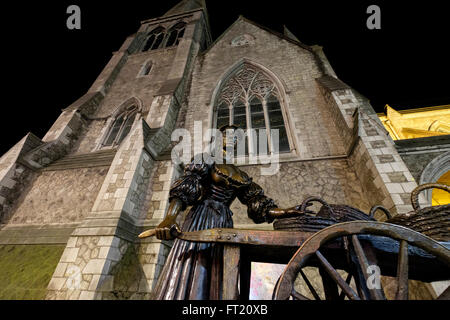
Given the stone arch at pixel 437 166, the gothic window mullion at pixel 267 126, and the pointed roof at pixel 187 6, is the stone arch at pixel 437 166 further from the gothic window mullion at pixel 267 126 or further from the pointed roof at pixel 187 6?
the pointed roof at pixel 187 6

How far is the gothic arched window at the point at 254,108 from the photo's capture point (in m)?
6.12

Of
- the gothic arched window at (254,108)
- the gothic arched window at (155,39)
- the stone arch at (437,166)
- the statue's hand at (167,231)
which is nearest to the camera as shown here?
the statue's hand at (167,231)

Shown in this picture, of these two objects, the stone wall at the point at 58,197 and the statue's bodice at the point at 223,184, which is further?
the stone wall at the point at 58,197

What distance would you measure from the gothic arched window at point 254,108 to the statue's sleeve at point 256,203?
4023 mm

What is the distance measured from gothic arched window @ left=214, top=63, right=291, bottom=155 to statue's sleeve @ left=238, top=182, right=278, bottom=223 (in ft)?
13.2

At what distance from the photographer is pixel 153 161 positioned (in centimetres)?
512

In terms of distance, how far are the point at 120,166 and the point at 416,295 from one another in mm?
6420

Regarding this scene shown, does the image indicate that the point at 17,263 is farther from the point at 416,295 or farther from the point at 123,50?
the point at 123,50

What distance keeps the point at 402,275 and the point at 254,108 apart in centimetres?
687

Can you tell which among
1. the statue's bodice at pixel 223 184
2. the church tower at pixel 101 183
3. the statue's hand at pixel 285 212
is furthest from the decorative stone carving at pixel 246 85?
the statue's hand at pixel 285 212

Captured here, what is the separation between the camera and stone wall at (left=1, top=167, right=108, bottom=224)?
496 cm

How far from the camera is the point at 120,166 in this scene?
4527 millimetres

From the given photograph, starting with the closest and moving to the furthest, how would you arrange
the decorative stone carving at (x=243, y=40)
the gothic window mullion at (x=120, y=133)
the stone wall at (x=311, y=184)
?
the stone wall at (x=311, y=184)
the gothic window mullion at (x=120, y=133)
the decorative stone carving at (x=243, y=40)
